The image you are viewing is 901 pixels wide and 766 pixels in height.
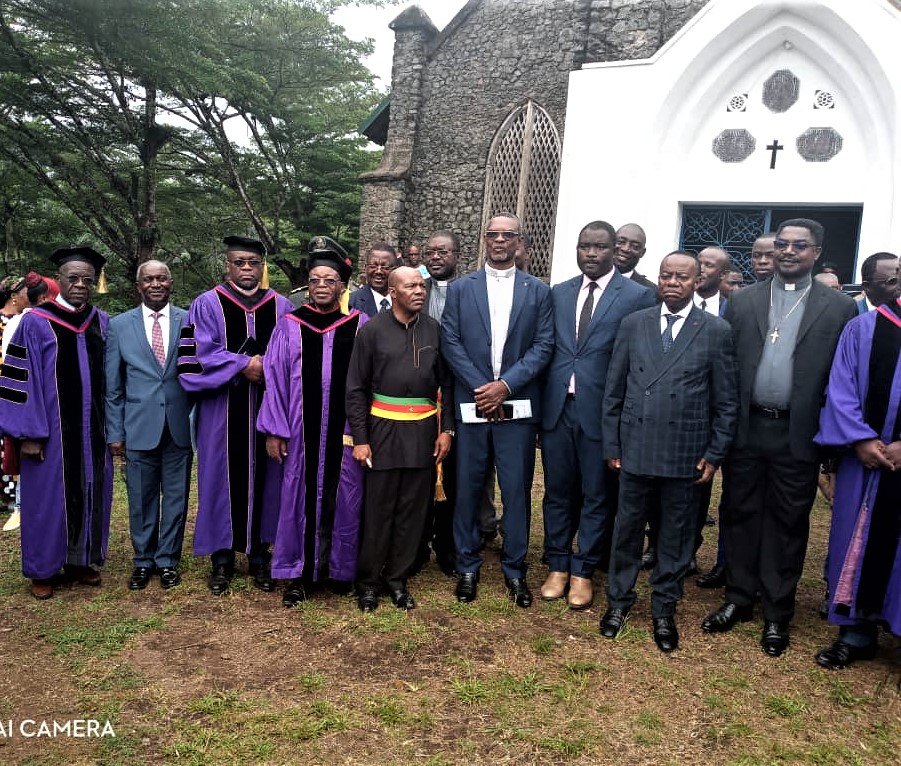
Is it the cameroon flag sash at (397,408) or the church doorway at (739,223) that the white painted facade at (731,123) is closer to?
the church doorway at (739,223)

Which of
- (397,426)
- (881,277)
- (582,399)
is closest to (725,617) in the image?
(582,399)

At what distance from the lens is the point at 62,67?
11602 mm

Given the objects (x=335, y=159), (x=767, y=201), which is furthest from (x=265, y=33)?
(x=767, y=201)

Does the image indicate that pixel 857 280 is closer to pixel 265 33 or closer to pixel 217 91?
pixel 217 91

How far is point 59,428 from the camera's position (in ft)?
15.0

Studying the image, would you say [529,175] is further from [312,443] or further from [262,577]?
[262,577]

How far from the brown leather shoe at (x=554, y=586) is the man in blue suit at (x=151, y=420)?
93.5 inches

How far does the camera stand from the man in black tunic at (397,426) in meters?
4.35

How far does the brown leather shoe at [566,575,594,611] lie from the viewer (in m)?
4.52

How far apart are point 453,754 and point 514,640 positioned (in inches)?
43.6

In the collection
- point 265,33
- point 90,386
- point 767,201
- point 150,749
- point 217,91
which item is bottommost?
point 150,749

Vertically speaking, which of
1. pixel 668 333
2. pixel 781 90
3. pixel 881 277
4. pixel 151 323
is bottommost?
pixel 151 323

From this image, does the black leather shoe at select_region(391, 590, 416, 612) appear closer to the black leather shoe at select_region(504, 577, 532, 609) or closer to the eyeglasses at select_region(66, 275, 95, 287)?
the black leather shoe at select_region(504, 577, 532, 609)

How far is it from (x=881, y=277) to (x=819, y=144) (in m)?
5.88
